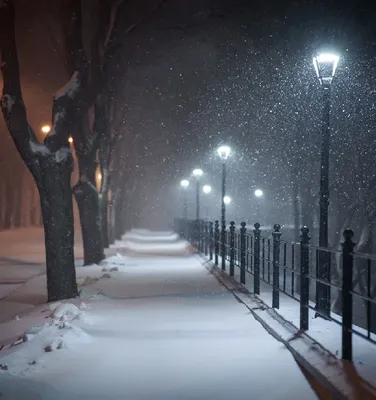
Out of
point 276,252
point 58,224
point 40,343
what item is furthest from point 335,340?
point 58,224

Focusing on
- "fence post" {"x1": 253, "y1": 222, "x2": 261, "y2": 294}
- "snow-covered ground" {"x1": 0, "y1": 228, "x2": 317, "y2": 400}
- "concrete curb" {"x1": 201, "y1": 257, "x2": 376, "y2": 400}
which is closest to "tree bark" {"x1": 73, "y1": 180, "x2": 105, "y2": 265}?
"snow-covered ground" {"x1": 0, "y1": 228, "x2": 317, "y2": 400}

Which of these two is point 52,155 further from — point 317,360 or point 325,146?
point 317,360

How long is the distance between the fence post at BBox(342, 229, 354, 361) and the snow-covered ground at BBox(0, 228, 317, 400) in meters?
0.55

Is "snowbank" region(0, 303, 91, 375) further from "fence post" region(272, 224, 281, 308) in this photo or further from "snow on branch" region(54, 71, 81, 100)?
"snow on branch" region(54, 71, 81, 100)

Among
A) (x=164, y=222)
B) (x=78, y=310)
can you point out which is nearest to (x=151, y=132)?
(x=78, y=310)

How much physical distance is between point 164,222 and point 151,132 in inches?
2556

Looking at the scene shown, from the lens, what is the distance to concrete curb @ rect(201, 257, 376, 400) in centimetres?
566

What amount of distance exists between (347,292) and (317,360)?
773mm

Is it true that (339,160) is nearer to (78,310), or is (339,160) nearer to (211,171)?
(78,310)

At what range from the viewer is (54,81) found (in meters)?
22.4

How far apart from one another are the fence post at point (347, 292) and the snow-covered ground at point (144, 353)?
545mm

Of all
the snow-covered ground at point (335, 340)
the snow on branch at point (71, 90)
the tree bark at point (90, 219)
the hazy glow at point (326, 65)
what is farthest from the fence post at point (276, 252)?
the tree bark at point (90, 219)

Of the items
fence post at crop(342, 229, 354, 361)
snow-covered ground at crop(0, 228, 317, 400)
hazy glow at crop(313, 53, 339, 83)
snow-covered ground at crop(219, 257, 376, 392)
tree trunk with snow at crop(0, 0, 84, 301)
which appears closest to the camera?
snow-covered ground at crop(0, 228, 317, 400)

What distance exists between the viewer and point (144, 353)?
25.1ft
